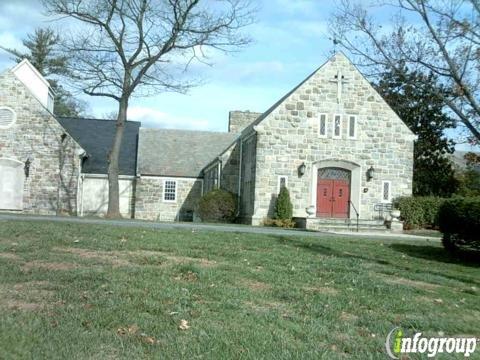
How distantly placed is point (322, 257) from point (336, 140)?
18227 millimetres

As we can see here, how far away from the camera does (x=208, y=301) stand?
671 cm

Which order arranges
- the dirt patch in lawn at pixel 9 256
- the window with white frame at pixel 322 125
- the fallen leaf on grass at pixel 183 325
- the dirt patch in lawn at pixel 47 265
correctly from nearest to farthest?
the fallen leaf on grass at pixel 183 325 → the dirt patch in lawn at pixel 47 265 → the dirt patch in lawn at pixel 9 256 → the window with white frame at pixel 322 125

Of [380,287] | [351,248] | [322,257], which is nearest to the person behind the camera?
[380,287]

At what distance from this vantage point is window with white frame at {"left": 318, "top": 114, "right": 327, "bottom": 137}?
95.8 ft

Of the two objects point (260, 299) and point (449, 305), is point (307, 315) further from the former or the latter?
point (449, 305)

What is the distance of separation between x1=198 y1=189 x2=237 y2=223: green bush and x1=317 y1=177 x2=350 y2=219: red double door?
446cm

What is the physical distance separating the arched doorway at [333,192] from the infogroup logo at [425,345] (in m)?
23.0

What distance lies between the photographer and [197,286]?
7480 mm

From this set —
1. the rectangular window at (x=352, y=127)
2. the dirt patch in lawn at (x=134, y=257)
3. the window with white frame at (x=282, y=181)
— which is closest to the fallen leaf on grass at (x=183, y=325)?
the dirt patch in lawn at (x=134, y=257)

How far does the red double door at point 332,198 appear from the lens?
28938mm

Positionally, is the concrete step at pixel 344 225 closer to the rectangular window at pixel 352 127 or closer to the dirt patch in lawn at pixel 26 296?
the rectangular window at pixel 352 127

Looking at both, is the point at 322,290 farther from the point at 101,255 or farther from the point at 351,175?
the point at 351,175

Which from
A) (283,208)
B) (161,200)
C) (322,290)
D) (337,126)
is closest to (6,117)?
(161,200)

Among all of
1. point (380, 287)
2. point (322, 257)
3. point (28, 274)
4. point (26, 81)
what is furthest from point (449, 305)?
point (26, 81)
